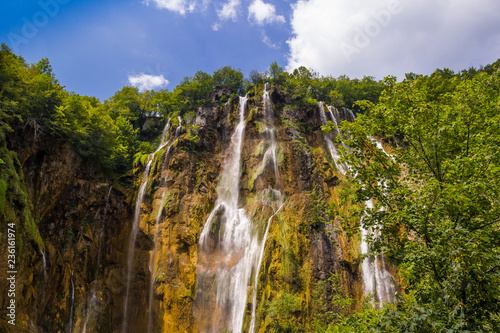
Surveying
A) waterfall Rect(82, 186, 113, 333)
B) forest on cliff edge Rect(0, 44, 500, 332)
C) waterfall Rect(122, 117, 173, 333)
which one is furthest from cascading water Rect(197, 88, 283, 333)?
waterfall Rect(82, 186, 113, 333)

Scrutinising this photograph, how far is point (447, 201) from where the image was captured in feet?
16.1

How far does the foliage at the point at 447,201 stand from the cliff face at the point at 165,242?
8.10 meters

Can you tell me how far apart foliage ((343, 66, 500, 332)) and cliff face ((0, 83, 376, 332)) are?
8.10m

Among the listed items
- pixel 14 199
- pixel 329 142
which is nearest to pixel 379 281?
pixel 329 142

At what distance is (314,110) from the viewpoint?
31.6m

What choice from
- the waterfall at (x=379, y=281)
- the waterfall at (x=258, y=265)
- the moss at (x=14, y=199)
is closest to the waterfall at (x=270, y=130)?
the waterfall at (x=258, y=265)

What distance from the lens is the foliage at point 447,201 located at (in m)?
3.90

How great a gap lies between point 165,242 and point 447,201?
18.6m

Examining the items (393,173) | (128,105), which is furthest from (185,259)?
(128,105)

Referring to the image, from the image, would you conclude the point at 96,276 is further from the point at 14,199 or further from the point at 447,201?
the point at 447,201

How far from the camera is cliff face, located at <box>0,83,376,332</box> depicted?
52.1ft

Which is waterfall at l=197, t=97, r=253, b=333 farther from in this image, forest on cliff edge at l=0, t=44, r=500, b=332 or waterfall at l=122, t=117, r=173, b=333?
waterfall at l=122, t=117, r=173, b=333

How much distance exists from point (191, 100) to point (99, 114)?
46.7 ft

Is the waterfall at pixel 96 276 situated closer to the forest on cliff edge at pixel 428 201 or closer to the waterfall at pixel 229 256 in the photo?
the forest on cliff edge at pixel 428 201
